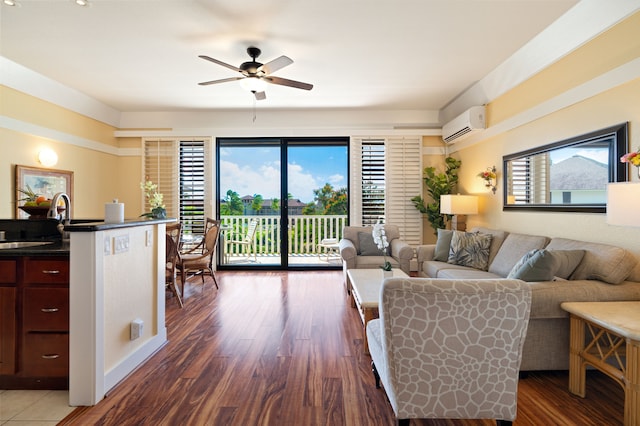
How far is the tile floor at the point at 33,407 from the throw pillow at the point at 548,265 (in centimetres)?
321

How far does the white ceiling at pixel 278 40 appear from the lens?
9.35ft

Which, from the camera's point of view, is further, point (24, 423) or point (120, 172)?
point (120, 172)

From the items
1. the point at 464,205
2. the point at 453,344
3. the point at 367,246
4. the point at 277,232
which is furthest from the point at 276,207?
the point at 453,344

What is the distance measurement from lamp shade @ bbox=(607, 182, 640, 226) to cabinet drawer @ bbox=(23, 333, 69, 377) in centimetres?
359

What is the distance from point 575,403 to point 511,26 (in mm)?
3195

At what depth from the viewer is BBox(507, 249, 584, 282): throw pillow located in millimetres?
2398

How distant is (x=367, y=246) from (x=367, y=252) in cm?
9

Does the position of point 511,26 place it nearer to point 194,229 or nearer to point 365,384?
point 365,384

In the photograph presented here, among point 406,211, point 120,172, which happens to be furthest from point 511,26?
point 120,172

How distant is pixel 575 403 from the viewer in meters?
2.01

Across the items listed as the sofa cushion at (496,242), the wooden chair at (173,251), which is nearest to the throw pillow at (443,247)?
the sofa cushion at (496,242)

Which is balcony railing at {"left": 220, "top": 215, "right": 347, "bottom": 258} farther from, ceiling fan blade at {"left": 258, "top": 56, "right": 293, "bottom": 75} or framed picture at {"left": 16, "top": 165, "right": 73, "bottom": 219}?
ceiling fan blade at {"left": 258, "top": 56, "right": 293, "bottom": 75}

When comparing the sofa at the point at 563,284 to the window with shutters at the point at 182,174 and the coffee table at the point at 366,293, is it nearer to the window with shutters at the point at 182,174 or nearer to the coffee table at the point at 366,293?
the coffee table at the point at 366,293

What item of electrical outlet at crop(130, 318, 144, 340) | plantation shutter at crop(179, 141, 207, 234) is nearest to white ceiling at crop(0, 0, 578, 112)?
plantation shutter at crop(179, 141, 207, 234)
